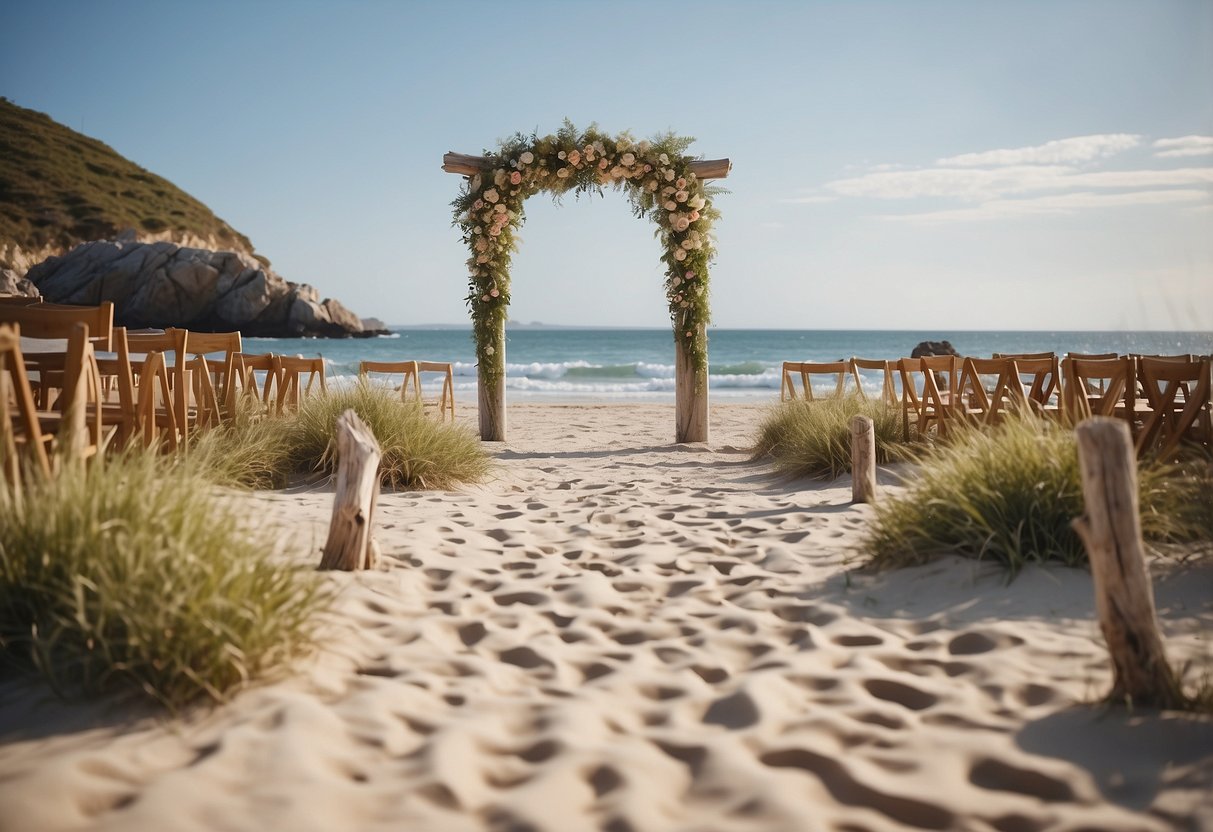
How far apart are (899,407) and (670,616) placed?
484 cm

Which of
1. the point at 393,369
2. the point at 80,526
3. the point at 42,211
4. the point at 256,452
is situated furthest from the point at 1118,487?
the point at 42,211

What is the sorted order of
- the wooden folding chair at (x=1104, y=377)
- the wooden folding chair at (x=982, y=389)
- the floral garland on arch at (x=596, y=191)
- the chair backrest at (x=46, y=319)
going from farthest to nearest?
the floral garland on arch at (x=596, y=191), the wooden folding chair at (x=982, y=389), the wooden folding chair at (x=1104, y=377), the chair backrest at (x=46, y=319)

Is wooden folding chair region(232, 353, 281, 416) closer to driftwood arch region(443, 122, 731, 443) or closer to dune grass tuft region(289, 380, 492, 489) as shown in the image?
dune grass tuft region(289, 380, 492, 489)

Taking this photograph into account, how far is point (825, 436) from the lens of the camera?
6.49m

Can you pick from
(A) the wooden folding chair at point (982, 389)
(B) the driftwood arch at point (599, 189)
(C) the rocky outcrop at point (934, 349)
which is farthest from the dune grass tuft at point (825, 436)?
(C) the rocky outcrop at point (934, 349)

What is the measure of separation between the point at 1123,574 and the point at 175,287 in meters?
45.7

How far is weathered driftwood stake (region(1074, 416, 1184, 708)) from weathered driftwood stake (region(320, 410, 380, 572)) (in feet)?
8.72

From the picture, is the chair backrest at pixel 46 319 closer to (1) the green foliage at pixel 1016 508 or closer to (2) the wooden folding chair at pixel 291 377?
(2) the wooden folding chair at pixel 291 377

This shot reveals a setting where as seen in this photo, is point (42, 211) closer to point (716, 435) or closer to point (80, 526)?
point (716, 435)

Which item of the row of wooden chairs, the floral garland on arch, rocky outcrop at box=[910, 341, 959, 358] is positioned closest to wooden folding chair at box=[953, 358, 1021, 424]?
the row of wooden chairs

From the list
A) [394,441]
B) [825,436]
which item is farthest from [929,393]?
[394,441]

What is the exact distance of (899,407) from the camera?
24.0 ft

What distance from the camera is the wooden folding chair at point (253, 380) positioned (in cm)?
635

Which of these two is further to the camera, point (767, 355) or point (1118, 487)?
point (767, 355)
